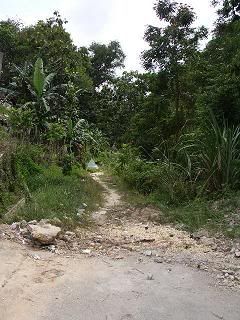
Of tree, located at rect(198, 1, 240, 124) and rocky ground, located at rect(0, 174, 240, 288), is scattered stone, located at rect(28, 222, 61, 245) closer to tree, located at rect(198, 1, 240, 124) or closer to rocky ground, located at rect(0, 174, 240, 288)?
rocky ground, located at rect(0, 174, 240, 288)

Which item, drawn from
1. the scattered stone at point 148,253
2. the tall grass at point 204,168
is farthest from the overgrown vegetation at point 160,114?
the scattered stone at point 148,253

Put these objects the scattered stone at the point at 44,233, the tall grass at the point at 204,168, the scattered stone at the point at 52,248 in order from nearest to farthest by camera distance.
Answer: the scattered stone at the point at 52,248 → the scattered stone at the point at 44,233 → the tall grass at the point at 204,168

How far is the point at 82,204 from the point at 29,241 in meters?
2.01

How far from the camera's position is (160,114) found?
41.9 feet

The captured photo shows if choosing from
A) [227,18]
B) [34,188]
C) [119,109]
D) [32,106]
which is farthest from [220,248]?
[119,109]

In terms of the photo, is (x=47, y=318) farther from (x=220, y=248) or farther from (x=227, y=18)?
(x=227, y=18)

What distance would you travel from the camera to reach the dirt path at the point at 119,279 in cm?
324

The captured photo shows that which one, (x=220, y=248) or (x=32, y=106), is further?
(x=32, y=106)

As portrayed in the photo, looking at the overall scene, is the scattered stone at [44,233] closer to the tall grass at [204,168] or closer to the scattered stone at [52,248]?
the scattered stone at [52,248]

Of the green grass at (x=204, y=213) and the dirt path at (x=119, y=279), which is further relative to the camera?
the green grass at (x=204, y=213)

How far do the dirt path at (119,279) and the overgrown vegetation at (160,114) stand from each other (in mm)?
922

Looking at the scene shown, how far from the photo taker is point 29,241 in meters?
4.80

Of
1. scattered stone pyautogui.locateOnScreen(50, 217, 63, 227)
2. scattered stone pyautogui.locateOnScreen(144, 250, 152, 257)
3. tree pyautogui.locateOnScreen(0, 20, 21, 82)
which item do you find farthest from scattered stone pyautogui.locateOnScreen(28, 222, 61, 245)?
tree pyautogui.locateOnScreen(0, 20, 21, 82)

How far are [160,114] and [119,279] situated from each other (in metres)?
9.37
